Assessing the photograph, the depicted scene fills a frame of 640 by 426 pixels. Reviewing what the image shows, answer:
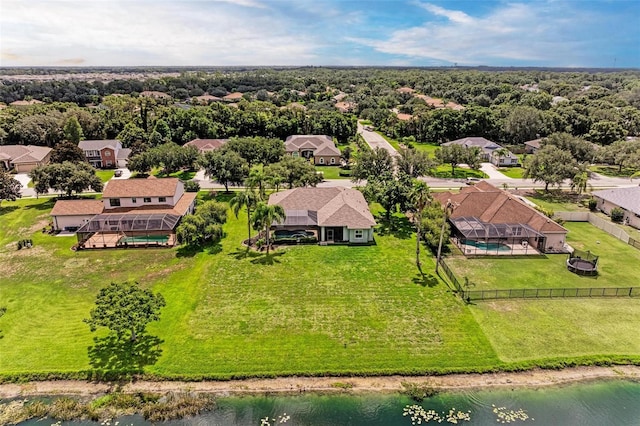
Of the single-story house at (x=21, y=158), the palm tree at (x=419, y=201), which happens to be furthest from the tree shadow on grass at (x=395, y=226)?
the single-story house at (x=21, y=158)

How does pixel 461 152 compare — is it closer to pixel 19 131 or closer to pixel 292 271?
pixel 292 271

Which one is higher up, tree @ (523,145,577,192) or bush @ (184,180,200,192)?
tree @ (523,145,577,192)

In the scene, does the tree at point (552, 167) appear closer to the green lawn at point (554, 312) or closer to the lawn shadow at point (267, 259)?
the green lawn at point (554, 312)

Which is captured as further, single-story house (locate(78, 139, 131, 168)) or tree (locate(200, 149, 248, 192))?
single-story house (locate(78, 139, 131, 168))

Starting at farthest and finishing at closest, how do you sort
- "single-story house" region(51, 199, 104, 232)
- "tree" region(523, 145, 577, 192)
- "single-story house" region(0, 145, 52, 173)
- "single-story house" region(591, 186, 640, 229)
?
"single-story house" region(0, 145, 52, 173), "tree" region(523, 145, 577, 192), "single-story house" region(591, 186, 640, 229), "single-story house" region(51, 199, 104, 232)

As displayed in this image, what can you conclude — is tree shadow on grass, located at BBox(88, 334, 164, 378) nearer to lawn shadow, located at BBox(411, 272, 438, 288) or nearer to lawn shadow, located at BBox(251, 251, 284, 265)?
lawn shadow, located at BBox(251, 251, 284, 265)

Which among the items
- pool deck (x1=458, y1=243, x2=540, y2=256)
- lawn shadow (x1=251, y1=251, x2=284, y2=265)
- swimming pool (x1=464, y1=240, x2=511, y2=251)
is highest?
swimming pool (x1=464, y1=240, x2=511, y2=251)

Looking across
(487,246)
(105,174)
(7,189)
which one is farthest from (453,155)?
(7,189)

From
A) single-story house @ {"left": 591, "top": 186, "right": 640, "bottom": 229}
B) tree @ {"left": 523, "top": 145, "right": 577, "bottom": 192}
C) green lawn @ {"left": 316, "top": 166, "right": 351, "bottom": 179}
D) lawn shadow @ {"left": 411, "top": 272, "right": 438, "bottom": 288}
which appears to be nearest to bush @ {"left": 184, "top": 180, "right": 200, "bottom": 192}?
green lawn @ {"left": 316, "top": 166, "right": 351, "bottom": 179}
